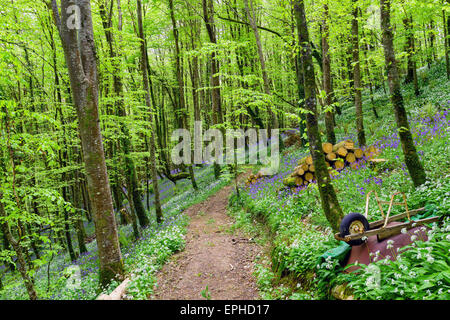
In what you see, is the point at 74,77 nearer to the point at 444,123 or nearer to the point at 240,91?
the point at 240,91

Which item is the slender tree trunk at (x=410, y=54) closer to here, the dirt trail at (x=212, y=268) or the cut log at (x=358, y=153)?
the cut log at (x=358, y=153)

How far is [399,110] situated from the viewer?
6293mm

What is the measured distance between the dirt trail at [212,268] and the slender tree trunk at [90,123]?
147cm

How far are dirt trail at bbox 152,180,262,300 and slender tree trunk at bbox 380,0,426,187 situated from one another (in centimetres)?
470

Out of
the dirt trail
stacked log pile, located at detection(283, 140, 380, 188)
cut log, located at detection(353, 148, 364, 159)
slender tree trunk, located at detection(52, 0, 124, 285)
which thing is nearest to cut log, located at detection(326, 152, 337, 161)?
stacked log pile, located at detection(283, 140, 380, 188)

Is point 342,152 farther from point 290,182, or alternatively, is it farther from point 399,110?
point 399,110

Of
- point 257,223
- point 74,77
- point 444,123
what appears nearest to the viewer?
point 74,77

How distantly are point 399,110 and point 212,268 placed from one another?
6358 millimetres

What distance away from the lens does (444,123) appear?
9.30 m

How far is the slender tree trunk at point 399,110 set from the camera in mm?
6211

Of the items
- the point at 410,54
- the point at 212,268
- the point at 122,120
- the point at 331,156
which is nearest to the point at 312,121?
the point at 212,268

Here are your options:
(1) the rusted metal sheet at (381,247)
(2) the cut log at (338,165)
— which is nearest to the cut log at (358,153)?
(2) the cut log at (338,165)
